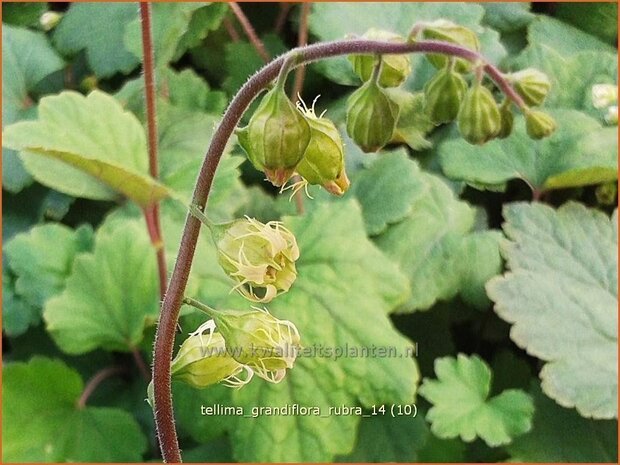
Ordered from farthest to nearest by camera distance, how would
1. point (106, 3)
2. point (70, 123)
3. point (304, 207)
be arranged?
point (106, 3) < point (304, 207) < point (70, 123)

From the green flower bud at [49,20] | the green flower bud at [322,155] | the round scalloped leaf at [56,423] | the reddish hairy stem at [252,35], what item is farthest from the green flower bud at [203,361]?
the green flower bud at [49,20]

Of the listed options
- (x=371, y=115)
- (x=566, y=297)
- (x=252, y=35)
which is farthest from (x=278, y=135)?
(x=252, y=35)

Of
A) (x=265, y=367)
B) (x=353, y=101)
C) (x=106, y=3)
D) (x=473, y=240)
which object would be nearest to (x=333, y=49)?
(x=353, y=101)

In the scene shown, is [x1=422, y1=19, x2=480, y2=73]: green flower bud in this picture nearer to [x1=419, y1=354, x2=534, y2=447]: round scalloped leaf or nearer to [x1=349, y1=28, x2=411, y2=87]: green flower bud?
[x1=349, y1=28, x2=411, y2=87]: green flower bud

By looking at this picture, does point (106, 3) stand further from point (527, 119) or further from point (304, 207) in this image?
point (527, 119)

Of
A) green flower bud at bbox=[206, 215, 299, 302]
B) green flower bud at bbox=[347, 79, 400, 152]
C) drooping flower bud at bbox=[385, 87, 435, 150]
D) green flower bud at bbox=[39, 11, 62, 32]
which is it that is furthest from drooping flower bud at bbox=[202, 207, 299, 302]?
green flower bud at bbox=[39, 11, 62, 32]

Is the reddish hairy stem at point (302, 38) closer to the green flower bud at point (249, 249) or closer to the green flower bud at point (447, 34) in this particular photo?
the green flower bud at point (447, 34)
